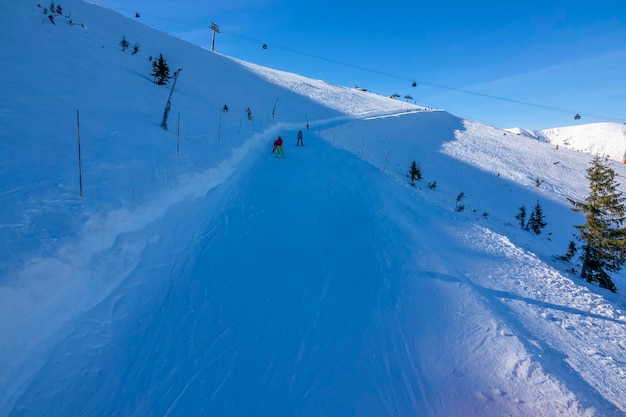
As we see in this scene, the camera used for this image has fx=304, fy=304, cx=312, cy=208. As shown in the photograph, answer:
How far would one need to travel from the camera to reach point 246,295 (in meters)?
6.59

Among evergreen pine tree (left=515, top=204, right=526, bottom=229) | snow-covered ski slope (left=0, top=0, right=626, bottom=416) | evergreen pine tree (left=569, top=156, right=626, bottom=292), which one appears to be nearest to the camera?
snow-covered ski slope (left=0, top=0, right=626, bottom=416)

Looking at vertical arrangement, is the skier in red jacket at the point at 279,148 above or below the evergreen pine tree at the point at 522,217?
above

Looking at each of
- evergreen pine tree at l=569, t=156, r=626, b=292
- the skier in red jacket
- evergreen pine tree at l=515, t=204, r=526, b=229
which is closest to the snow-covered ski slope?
the skier in red jacket

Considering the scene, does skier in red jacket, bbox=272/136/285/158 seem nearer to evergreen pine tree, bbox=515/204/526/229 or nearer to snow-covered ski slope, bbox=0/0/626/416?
snow-covered ski slope, bbox=0/0/626/416

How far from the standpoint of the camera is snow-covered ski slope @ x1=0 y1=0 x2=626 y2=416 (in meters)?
4.60

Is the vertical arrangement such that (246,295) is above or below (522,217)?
below

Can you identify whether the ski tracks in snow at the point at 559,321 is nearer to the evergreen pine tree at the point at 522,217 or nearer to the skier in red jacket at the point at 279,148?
the skier in red jacket at the point at 279,148

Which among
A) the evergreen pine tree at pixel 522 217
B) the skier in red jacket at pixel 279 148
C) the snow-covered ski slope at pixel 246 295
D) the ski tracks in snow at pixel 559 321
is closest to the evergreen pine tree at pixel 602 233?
the snow-covered ski slope at pixel 246 295

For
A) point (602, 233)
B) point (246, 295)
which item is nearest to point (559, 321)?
point (246, 295)

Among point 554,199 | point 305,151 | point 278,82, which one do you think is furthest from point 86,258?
point 278,82

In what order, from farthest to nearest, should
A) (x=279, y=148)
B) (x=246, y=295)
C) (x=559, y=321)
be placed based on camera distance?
1. (x=279, y=148)
2. (x=559, y=321)
3. (x=246, y=295)

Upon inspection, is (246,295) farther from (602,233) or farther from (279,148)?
(602,233)

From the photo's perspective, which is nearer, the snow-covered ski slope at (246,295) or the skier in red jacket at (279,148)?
the snow-covered ski slope at (246,295)

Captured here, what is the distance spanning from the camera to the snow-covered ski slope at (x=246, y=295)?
4.60 meters
